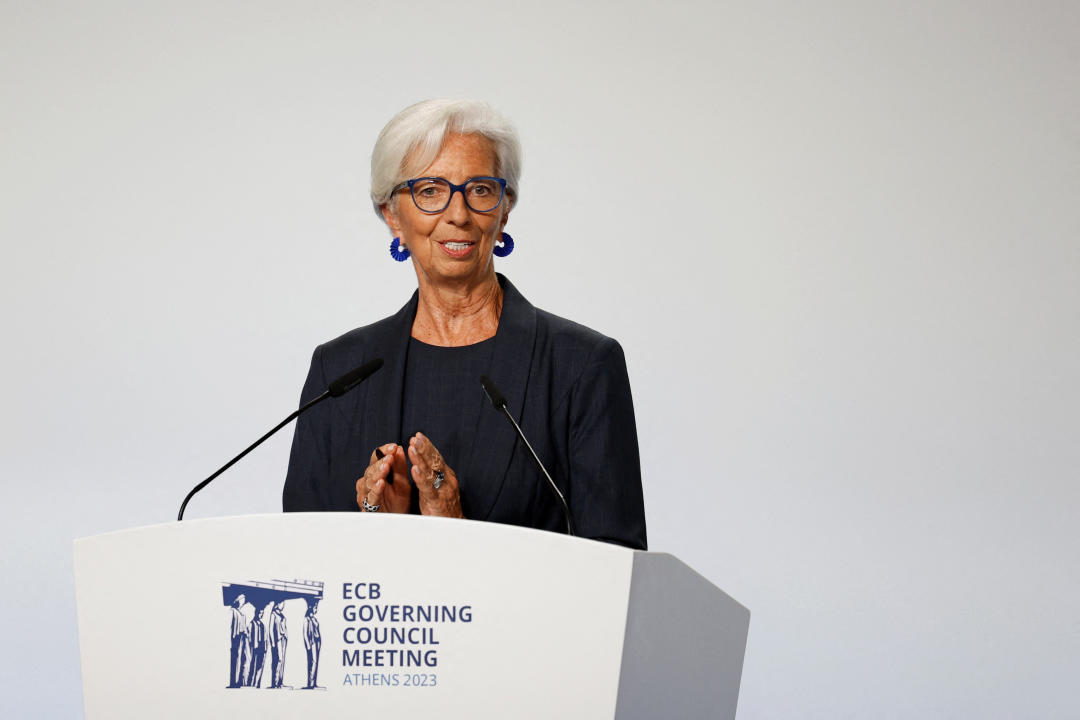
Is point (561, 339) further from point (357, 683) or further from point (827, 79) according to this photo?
point (827, 79)

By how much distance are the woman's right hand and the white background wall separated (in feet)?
6.68

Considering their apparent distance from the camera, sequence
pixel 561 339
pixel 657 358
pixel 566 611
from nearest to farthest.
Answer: pixel 566 611
pixel 561 339
pixel 657 358

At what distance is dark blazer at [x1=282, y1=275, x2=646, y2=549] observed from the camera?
197cm

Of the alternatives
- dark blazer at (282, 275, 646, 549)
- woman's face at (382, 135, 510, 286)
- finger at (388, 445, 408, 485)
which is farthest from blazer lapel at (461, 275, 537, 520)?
finger at (388, 445, 408, 485)

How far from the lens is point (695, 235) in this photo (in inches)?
152

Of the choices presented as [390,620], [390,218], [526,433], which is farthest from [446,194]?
[390,620]

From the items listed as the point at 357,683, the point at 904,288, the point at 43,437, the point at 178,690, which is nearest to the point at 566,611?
the point at 357,683

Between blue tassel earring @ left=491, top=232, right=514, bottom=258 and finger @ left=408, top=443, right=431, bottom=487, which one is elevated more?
blue tassel earring @ left=491, top=232, right=514, bottom=258

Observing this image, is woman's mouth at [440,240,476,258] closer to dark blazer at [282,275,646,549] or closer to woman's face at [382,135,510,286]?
woman's face at [382,135,510,286]

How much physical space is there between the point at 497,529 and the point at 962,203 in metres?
3.05

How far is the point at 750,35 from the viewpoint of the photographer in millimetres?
3873

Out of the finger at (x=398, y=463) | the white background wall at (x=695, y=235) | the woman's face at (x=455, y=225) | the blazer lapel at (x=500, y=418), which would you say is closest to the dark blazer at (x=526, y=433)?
the blazer lapel at (x=500, y=418)

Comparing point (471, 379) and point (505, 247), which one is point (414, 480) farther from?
point (505, 247)

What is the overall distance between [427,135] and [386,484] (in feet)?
2.00
